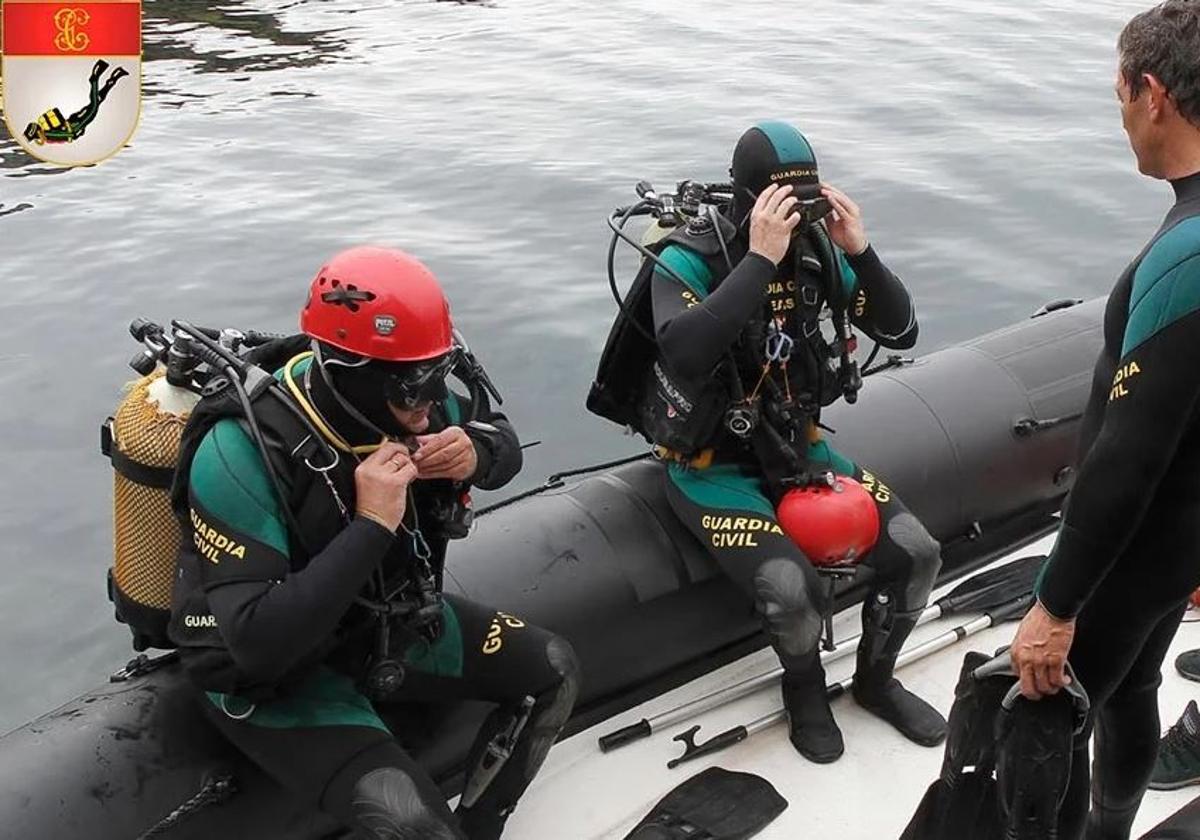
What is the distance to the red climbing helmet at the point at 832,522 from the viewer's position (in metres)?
3.52

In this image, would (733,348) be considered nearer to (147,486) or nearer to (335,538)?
(335,538)

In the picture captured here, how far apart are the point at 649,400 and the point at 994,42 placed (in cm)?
1223

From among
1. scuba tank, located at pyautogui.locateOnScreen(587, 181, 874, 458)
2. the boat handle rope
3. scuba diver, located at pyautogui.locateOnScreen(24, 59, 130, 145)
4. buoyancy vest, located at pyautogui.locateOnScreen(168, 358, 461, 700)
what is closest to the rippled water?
scuba diver, located at pyautogui.locateOnScreen(24, 59, 130, 145)

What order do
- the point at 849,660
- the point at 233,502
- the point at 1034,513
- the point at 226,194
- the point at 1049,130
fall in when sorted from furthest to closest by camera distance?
the point at 1049,130 < the point at 226,194 < the point at 1034,513 < the point at 849,660 < the point at 233,502

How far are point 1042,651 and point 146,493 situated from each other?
202cm

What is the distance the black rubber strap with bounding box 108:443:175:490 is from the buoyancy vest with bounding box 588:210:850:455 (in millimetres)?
1434

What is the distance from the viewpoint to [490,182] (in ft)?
32.9

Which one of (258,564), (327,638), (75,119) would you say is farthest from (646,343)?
(75,119)

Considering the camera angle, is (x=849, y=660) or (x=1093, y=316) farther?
(x=1093, y=316)

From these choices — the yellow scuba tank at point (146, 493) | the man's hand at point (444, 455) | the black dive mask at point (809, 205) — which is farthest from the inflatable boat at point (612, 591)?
the black dive mask at point (809, 205)

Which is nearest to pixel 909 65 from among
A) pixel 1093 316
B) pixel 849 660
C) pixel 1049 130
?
pixel 1049 130

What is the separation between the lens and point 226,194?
32.2 feet

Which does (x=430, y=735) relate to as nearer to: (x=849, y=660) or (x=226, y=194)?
(x=849, y=660)

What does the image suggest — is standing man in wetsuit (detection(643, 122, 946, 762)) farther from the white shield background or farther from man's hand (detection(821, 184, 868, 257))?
the white shield background
